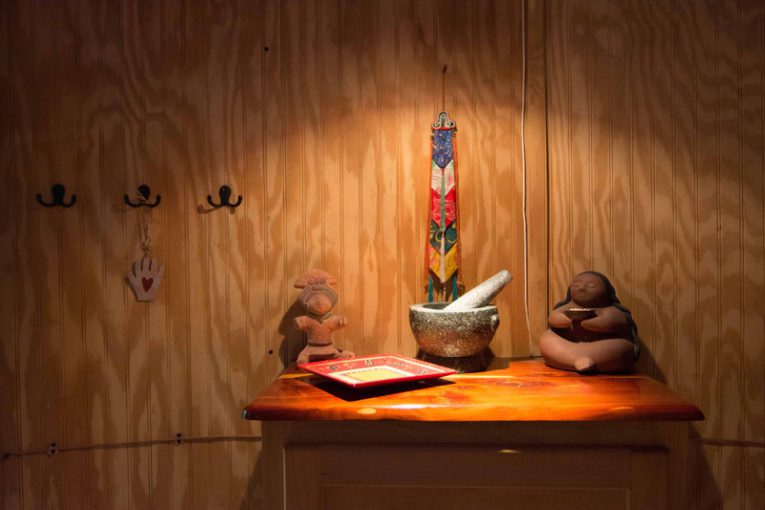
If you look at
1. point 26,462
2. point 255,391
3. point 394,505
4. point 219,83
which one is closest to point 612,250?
point 394,505

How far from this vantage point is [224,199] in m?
1.50

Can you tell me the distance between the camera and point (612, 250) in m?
1.46

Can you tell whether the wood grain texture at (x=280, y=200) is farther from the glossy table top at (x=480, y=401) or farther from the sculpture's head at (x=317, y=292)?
the glossy table top at (x=480, y=401)

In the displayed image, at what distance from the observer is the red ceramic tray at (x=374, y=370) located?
3.67ft

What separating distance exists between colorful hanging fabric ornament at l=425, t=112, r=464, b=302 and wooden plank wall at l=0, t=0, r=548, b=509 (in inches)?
1.3

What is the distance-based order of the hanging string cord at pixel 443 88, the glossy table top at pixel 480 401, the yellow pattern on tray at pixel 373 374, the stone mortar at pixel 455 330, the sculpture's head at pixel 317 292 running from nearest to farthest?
the glossy table top at pixel 480 401 < the yellow pattern on tray at pixel 373 374 < the stone mortar at pixel 455 330 < the sculpture's head at pixel 317 292 < the hanging string cord at pixel 443 88

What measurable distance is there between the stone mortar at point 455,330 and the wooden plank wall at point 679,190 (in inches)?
12.3

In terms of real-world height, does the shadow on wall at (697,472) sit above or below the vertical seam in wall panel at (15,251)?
below

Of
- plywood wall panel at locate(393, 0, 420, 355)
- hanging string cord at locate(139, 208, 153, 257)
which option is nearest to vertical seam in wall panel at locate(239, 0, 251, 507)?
hanging string cord at locate(139, 208, 153, 257)

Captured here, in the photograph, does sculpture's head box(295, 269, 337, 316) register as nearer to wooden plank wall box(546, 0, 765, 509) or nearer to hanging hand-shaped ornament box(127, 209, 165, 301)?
hanging hand-shaped ornament box(127, 209, 165, 301)

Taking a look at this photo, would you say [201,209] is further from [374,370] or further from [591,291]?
[591,291]

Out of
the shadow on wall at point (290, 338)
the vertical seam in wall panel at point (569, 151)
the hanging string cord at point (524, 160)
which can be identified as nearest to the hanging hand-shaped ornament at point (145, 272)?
the shadow on wall at point (290, 338)

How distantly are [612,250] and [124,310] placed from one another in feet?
4.38

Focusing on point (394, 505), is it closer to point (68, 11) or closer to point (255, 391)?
point (255, 391)
